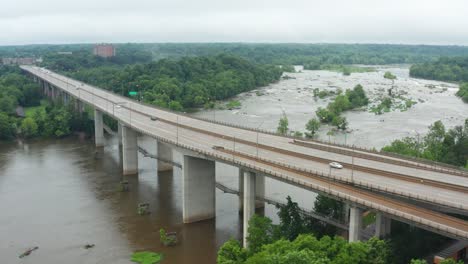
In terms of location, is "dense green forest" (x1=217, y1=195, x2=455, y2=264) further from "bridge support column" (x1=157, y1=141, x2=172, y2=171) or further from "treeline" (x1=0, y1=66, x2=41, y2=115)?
"treeline" (x1=0, y1=66, x2=41, y2=115)

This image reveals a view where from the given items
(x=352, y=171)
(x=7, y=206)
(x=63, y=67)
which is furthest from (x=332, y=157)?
(x=63, y=67)

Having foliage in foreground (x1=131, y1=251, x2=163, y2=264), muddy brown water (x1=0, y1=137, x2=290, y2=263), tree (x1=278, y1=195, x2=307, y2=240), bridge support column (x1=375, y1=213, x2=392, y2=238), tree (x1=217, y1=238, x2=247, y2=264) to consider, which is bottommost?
foliage in foreground (x1=131, y1=251, x2=163, y2=264)

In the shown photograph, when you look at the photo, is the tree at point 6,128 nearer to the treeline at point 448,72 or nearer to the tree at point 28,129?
the tree at point 28,129

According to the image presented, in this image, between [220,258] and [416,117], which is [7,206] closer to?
[220,258]

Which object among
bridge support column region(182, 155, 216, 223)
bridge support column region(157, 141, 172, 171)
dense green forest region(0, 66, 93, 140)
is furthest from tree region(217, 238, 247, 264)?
dense green forest region(0, 66, 93, 140)

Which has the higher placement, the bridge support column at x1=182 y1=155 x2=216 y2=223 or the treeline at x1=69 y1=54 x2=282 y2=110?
the treeline at x1=69 y1=54 x2=282 y2=110

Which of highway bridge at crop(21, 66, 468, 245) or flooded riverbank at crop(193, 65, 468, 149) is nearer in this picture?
highway bridge at crop(21, 66, 468, 245)
